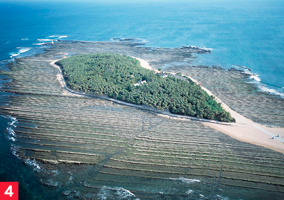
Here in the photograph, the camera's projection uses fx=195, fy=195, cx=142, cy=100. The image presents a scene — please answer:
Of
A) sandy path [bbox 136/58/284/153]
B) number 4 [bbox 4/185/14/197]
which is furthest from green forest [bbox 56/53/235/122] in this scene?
number 4 [bbox 4/185/14/197]

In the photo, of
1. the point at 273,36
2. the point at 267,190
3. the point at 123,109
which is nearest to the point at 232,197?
the point at 267,190

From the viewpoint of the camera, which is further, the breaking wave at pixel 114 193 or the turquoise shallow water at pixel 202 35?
the turquoise shallow water at pixel 202 35

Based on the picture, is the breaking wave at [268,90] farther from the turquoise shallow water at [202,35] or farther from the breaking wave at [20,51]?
the breaking wave at [20,51]

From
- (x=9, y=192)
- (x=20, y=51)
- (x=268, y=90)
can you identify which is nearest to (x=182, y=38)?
(x=268, y=90)

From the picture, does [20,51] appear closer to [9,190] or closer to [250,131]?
[9,190]

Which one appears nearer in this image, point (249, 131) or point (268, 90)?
point (249, 131)

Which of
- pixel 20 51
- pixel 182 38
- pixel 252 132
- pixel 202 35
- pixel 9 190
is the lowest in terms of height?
pixel 9 190

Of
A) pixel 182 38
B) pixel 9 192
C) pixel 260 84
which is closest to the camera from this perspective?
pixel 9 192

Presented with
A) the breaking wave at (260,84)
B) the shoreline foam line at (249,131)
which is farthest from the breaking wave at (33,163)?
the breaking wave at (260,84)
